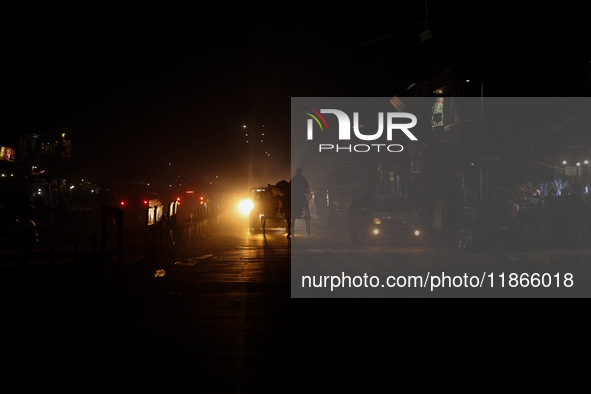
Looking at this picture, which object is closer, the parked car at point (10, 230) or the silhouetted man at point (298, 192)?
the parked car at point (10, 230)

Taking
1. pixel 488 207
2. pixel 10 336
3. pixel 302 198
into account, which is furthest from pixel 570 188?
pixel 10 336

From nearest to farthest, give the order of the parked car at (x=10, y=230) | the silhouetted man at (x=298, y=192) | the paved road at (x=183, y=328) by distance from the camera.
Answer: the paved road at (x=183, y=328) < the parked car at (x=10, y=230) < the silhouetted man at (x=298, y=192)

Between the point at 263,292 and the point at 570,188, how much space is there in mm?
16316

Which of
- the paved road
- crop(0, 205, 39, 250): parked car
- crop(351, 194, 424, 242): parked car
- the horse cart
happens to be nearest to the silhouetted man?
the horse cart

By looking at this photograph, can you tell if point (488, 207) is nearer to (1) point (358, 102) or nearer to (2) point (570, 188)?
(2) point (570, 188)

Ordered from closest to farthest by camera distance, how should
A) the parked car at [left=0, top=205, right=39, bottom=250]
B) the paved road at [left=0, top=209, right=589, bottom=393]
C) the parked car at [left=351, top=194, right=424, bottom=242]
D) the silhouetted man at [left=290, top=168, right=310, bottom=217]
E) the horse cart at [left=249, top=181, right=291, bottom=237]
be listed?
the paved road at [left=0, top=209, right=589, bottom=393] → the parked car at [left=0, top=205, right=39, bottom=250] → the parked car at [left=351, top=194, right=424, bottom=242] → the silhouetted man at [left=290, top=168, right=310, bottom=217] → the horse cart at [left=249, top=181, right=291, bottom=237]

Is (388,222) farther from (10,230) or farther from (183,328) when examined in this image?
(183,328)

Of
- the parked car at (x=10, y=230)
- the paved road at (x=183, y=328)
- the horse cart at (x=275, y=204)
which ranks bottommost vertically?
the paved road at (x=183, y=328)

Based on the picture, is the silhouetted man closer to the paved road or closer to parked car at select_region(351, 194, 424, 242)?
parked car at select_region(351, 194, 424, 242)

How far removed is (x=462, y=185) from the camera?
36.4 m

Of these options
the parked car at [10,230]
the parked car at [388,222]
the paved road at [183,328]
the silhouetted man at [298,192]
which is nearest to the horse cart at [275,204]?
the silhouetted man at [298,192]

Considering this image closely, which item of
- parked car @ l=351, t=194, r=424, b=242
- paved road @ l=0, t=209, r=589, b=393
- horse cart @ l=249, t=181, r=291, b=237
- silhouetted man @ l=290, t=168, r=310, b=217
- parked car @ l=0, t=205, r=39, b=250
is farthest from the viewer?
horse cart @ l=249, t=181, r=291, b=237

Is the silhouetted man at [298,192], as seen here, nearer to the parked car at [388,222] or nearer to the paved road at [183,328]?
the parked car at [388,222]

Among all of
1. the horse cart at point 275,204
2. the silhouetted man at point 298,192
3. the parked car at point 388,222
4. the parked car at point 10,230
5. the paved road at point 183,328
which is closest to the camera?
the paved road at point 183,328
